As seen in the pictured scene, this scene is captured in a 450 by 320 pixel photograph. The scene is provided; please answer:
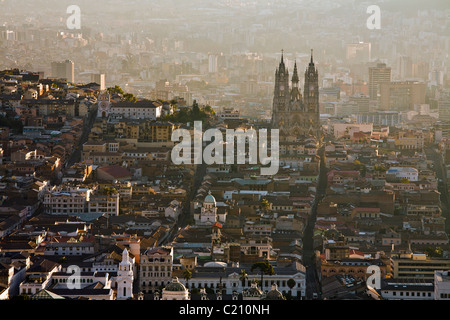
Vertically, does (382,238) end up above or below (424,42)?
below

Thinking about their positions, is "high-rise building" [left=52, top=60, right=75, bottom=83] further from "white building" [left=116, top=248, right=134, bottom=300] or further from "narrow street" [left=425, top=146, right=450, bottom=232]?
"white building" [left=116, top=248, right=134, bottom=300]

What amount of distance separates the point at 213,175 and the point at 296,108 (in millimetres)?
6946

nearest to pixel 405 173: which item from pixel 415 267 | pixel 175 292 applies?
pixel 415 267

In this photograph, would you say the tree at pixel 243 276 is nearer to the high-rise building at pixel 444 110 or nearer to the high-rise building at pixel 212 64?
the high-rise building at pixel 444 110

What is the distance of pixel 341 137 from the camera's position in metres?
26.0

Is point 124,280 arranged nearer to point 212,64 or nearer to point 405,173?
point 405,173

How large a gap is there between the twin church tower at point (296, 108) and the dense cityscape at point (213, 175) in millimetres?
48

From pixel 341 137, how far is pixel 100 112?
621cm

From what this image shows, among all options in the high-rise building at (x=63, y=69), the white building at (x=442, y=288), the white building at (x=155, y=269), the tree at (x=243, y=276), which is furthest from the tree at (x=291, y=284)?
the high-rise building at (x=63, y=69)

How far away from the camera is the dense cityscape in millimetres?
11625

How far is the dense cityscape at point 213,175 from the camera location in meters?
11.6

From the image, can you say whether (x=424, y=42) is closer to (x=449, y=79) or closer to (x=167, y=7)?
(x=449, y=79)

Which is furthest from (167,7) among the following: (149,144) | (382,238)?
(382,238)

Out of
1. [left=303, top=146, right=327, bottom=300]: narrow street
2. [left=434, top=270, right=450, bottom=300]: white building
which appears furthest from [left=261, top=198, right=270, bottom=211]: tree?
[left=434, top=270, right=450, bottom=300]: white building
